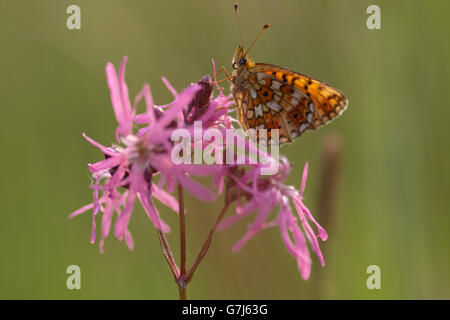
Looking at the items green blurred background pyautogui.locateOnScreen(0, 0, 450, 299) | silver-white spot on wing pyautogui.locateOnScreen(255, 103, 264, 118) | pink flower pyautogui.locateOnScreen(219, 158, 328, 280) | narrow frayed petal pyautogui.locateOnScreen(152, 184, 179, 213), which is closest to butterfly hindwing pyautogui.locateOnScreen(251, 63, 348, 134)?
Answer: silver-white spot on wing pyautogui.locateOnScreen(255, 103, 264, 118)

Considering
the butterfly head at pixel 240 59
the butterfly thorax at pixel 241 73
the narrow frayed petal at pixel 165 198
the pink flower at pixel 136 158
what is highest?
the butterfly head at pixel 240 59

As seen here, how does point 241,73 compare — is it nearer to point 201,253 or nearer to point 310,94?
point 310,94

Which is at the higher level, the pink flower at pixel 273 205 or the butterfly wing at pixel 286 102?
the butterfly wing at pixel 286 102

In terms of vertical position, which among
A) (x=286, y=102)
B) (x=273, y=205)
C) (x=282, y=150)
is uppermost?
(x=286, y=102)

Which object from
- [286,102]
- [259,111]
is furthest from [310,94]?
[259,111]

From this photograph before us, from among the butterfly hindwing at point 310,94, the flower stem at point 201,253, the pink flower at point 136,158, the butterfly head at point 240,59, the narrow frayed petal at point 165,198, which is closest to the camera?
the pink flower at point 136,158

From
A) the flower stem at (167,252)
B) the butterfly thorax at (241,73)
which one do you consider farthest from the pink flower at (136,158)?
the butterfly thorax at (241,73)

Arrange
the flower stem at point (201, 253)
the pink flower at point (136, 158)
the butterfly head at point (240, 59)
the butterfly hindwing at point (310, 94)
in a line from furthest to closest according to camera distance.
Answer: the butterfly head at point (240, 59) < the butterfly hindwing at point (310, 94) < the flower stem at point (201, 253) < the pink flower at point (136, 158)

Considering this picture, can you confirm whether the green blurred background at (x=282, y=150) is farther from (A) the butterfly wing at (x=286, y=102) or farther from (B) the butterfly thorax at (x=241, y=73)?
(B) the butterfly thorax at (x=241, y=73)
